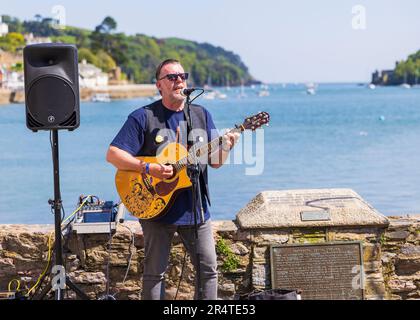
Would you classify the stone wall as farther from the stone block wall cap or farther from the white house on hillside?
the white house on hillside

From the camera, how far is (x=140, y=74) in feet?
482

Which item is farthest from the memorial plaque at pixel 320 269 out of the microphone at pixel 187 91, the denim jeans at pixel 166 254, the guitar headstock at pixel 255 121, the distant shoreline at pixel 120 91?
the distant shoreline at pixel 120 91

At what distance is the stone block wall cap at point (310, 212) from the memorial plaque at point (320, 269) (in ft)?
0.49

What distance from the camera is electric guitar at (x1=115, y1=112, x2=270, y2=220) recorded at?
4.79m

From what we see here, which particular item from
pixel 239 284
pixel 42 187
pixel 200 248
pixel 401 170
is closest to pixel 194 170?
pixel 200 248

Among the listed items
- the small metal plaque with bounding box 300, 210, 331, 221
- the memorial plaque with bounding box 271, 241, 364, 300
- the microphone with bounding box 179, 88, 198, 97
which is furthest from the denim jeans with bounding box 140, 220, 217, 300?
the small metal plaque with bounding box 300, 210, 331, 221

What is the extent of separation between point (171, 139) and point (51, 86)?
82 cm

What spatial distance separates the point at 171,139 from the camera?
4789mm

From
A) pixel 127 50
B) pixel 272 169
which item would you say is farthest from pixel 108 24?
pixel 272 169

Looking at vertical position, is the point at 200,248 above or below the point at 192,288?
above

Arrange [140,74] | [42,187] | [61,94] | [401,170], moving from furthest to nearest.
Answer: [140,74], [401,170], [42,187], [61,94]

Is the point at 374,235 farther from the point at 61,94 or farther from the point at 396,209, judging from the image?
the point at 396,209

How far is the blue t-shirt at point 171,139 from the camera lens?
4746 mm

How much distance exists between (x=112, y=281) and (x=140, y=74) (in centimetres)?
14245
